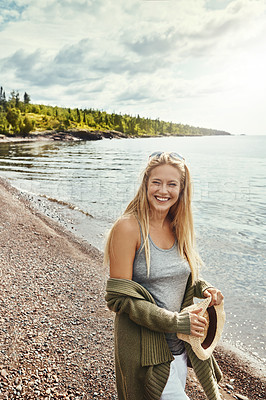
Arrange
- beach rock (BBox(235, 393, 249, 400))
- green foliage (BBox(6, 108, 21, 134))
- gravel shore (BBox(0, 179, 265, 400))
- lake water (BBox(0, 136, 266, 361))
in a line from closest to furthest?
1. gravel shore (BBox(0, 179, 265, 400))
2. beach rock (BBox(235, 393, 249, 400))
3. lake water (BBox(0, 136, 266, 361))
4. green foliage (BBox(6, 108, 21, 134))

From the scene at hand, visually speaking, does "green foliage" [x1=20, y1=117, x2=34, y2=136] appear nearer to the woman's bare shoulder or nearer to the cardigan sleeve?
the woman's bare shoulder

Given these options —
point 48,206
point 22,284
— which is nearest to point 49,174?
point 48,206

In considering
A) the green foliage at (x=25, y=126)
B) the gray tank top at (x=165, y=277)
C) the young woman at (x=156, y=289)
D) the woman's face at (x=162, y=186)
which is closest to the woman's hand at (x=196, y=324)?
the young woman at (x=156, y=289)

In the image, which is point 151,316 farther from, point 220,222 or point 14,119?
point 14,119

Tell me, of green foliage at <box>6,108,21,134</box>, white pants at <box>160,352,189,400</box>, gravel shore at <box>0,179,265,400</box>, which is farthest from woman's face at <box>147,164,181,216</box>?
green foliage at <box>6,108,21,134</box>

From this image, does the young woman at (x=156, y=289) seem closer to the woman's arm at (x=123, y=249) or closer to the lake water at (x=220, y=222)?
the woman's arm at (x=123, y=249)

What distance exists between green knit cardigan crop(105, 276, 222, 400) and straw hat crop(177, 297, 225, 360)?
0.12 metres

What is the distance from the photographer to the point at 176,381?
2.40 meters

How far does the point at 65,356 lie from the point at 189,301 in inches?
136

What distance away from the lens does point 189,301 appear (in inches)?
106

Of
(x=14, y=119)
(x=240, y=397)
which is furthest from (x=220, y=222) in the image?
(x=14, y=119)

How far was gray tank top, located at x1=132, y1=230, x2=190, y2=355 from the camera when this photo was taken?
2436mm

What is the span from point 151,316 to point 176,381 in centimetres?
62

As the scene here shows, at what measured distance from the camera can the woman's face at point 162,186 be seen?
263cm
